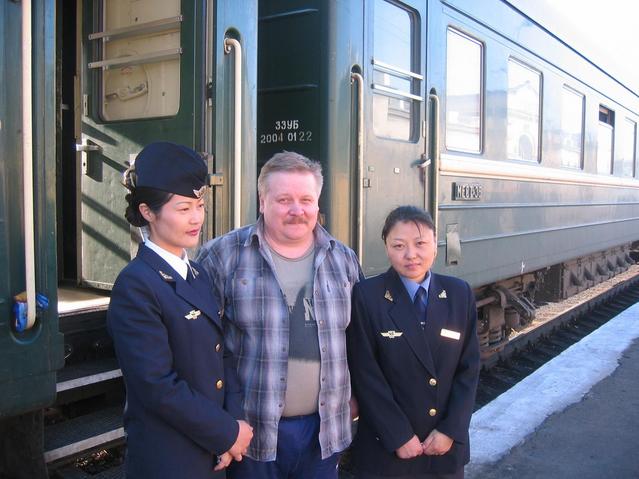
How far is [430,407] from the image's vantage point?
7.26ft

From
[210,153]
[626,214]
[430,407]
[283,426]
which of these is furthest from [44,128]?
[626,214]

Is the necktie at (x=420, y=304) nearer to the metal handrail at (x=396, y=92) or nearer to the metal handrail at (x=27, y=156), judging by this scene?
the metal handrail at (x=27, y=156)

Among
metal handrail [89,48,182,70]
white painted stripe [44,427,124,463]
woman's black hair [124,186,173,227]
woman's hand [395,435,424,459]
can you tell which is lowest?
white painted stripe [44,427,124,463]

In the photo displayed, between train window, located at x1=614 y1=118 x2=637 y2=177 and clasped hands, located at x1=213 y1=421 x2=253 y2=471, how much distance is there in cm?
923

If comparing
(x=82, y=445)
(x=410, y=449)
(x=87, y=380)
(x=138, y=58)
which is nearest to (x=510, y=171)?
(x=138, y=58)

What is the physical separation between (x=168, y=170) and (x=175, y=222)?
0.15 m

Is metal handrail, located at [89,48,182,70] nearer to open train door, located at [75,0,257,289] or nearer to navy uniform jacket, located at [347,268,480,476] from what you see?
open train door, located at [75,0,257,289]

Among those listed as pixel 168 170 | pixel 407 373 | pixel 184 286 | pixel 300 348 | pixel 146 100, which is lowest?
pixel 407 373

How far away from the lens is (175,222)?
1845mm

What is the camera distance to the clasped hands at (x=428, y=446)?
217 centimetres

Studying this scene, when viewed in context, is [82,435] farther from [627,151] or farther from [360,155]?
[627,151]

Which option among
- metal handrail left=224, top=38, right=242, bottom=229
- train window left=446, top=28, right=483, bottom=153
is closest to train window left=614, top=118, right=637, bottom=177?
train window left=446, top=28, right=483, bottom=153

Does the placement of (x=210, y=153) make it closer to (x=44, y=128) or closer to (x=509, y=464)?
(x=44, y=128)

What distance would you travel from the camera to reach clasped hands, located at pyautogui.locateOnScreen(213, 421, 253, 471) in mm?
1815
